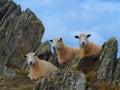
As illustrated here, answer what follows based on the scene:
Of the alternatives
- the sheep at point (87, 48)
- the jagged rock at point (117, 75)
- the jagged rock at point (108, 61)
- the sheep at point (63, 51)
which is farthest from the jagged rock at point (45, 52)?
the jagged rock at point (117, 75)

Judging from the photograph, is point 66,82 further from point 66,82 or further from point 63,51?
point 63,51

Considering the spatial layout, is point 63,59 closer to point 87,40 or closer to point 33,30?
point 87,40

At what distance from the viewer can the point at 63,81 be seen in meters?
36.9

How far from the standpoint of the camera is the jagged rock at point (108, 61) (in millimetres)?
35969

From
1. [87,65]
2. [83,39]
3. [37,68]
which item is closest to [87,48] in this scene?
[83,39]

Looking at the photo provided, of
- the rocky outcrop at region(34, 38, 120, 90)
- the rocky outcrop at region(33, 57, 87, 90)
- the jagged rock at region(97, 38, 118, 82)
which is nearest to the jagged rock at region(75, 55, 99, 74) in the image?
the rocky outcrop at region(34, 38, 120, 90)

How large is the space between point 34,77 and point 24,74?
49.5ft

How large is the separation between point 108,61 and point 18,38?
3688cm

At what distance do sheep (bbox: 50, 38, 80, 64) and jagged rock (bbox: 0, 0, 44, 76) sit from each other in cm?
1738

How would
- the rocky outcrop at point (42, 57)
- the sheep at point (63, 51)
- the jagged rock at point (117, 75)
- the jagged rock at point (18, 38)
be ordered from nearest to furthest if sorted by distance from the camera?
the jagged rock at point (117, 75)
the rocky outcrop at point (42, 57)
the sheep at point (63, 51)
the jagged rock at point (18, 38)

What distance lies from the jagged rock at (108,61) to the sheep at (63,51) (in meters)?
11.7

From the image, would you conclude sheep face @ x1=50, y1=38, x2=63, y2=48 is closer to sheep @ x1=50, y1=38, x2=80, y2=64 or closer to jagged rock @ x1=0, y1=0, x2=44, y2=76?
sheep @ x1=50, y1=38, x2=80, y2=64

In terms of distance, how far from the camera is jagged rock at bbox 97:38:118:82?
3597 centimetres

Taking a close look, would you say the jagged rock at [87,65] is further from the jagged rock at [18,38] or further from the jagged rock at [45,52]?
the jagged rock at [18,38]
